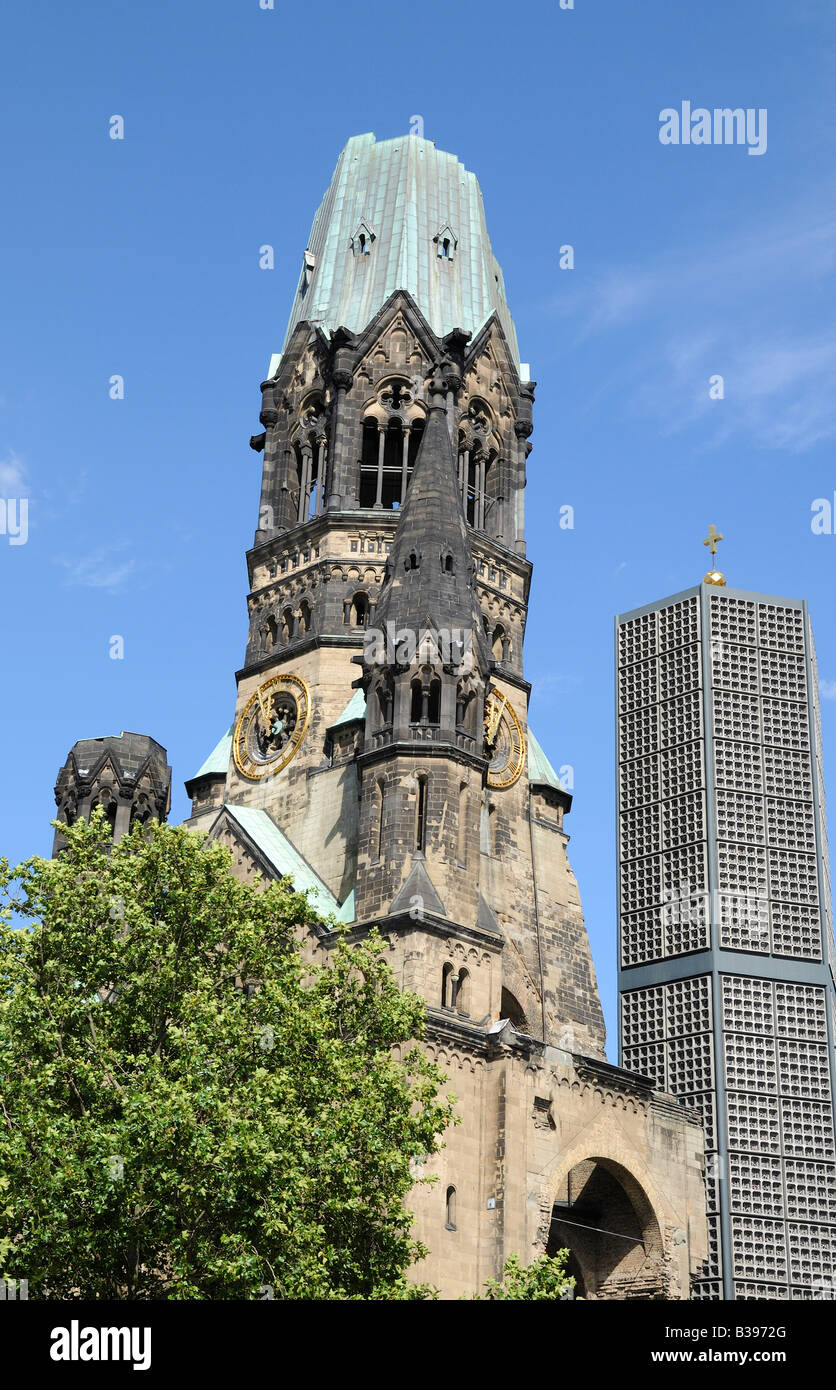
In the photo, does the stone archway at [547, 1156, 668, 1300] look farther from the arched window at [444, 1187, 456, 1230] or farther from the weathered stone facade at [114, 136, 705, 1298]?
the arched window at [444, 1187, 456, 1230]

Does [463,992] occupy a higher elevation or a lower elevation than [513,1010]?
lower

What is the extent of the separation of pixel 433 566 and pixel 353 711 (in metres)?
7.19

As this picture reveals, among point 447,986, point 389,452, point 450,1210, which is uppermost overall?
point 389,452

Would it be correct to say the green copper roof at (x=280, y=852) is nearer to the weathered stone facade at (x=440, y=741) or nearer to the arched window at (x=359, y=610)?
the weathered stone facade at (x=440, y=741)

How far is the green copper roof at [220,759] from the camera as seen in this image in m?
69.6

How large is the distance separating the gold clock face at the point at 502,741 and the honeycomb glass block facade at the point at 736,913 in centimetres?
455

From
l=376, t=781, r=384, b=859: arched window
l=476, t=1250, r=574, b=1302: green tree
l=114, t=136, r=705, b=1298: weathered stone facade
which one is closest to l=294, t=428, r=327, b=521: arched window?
l=114, t=136, r=705, b=1298: weathered stone facade

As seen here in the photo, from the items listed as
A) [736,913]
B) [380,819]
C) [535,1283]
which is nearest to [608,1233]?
[736,913]

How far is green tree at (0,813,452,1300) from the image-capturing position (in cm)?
3672

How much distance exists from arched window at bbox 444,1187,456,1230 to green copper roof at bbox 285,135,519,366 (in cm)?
3636

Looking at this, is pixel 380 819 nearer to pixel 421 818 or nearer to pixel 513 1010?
pixel 421 818

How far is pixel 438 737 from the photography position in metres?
56.1
